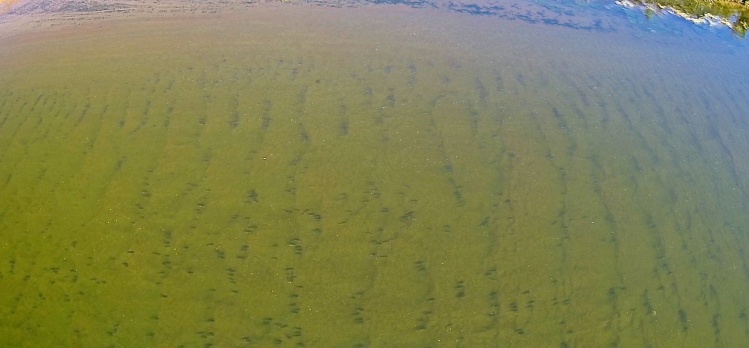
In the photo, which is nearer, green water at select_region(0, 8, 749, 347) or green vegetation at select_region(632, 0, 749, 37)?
green water at select_region(0, 8, 749, 347)

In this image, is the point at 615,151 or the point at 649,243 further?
the point at 615,151

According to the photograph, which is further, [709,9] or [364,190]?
[709,9]

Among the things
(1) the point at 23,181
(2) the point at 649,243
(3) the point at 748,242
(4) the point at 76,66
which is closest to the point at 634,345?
(2) the point at 649,243

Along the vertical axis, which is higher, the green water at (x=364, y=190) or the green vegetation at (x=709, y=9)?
the green water at (x=364, y=190)

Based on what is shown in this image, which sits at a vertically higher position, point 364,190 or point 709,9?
point 364,190

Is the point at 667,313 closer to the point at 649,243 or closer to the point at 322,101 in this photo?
the point at 649,243

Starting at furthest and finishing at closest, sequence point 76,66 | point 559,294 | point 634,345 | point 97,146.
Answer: point 76,66 → point 97,146 → point 559,294 → point 634,345

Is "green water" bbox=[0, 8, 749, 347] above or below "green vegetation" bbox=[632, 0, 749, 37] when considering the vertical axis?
above

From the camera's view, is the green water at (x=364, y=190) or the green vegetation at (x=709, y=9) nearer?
the green water at (x=364, y=190)
